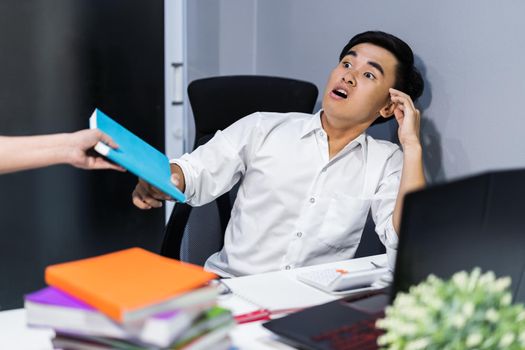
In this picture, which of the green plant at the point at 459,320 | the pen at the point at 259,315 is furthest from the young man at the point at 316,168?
the green plant at the point at 459,320

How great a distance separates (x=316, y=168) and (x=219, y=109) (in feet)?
1.33

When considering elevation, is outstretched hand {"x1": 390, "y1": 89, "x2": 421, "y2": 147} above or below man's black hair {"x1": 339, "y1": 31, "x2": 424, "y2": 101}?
below

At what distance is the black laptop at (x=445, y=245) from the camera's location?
87 cm

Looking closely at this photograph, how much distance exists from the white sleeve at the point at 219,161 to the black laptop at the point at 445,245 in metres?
0.74

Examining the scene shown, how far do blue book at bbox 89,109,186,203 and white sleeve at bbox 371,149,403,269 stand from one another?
64 cm

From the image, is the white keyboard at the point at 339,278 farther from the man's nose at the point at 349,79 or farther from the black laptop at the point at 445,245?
the man's nose at the point at 349,79

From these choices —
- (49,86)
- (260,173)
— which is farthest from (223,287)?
(49,86)

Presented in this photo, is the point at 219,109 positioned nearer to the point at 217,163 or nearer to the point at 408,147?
the point at 217,163

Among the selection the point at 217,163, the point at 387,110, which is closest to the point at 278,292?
the point at 217,163

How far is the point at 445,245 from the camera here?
91 cm

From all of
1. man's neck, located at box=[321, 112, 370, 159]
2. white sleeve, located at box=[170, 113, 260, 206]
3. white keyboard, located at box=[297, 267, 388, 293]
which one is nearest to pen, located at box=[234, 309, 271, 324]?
white keyboard, located at box=[297, 267, 388, 293]

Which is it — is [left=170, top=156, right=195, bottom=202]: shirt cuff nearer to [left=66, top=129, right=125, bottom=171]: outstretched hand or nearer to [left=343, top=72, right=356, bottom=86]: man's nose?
[left=66, top=129, right=125, bottom=171]: outstretched hand

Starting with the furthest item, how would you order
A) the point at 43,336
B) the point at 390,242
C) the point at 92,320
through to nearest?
1. the point at 390,242
2. the point at 43,336
3. the point at 92,320

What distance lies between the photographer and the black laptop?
87 cm
